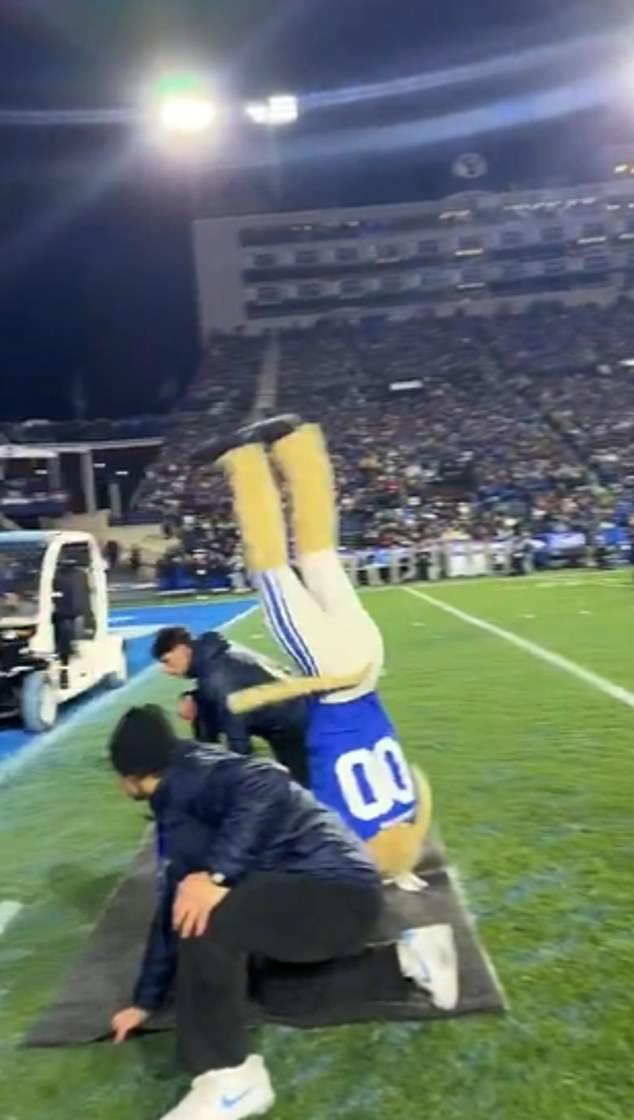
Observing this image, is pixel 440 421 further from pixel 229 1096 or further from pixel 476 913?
pixel 229 1096

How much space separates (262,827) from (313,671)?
1.61 meters

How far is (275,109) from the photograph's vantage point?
4541cm

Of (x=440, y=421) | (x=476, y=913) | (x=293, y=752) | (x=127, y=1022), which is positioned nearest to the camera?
(x=127, y=1022)

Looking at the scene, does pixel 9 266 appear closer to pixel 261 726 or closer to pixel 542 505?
pixel 542 505

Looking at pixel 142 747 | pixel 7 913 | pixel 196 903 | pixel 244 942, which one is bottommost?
pixel 7 913

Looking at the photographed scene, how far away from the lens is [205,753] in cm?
376

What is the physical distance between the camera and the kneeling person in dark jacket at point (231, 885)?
360 cm

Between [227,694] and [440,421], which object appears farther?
[440,421]

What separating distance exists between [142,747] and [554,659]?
30.1 feet

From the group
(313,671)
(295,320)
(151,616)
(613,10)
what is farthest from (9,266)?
(313,671)

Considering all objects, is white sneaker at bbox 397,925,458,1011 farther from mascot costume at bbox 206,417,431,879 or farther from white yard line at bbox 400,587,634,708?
white yard line at bbox 400,587,634,708

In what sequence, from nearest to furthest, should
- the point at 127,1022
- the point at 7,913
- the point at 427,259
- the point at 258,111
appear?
the point at 127,1022
the point at 7,913
the point at 258,111
the point at 427,259

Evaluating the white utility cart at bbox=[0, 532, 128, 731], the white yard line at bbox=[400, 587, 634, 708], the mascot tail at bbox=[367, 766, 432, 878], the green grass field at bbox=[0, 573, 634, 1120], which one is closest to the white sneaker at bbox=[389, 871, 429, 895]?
the mascot tail at bbox=[367, 766, 432, 878]

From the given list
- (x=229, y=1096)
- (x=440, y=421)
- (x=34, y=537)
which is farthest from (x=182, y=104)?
(x=229, y=1096)
